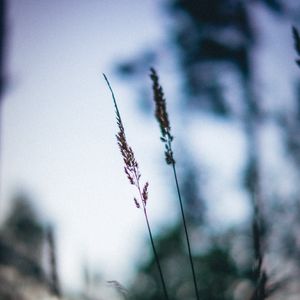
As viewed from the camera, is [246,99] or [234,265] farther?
[234,265]

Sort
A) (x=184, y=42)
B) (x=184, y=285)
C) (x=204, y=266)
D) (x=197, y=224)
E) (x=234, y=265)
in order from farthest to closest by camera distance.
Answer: (x=184, y=285) → (x=204, y=266) → (x=234, y=265) → (x=197, y=224) → (x=184, y=42)

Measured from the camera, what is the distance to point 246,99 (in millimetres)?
8562

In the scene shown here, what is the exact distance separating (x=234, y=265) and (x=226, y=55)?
295 inches

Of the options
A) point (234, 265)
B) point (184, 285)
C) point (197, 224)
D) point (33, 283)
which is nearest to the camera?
point (33, 283)

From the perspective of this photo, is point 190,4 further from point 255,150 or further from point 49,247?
point 49,247

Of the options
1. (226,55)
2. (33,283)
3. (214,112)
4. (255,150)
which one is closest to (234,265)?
(255,150)

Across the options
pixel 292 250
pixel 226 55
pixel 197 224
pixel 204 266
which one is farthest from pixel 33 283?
pixel 204 266

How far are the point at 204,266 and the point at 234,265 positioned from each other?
1.87 meters

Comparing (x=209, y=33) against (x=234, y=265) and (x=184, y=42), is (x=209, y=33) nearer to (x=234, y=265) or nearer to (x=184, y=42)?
(x=184, y=42)

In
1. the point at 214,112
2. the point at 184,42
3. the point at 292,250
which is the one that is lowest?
the point at 292,250

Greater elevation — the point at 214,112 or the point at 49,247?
the point at 214,112

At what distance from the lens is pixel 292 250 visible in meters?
8.25

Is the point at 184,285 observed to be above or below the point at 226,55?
below

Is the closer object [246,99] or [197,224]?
[246,99]
